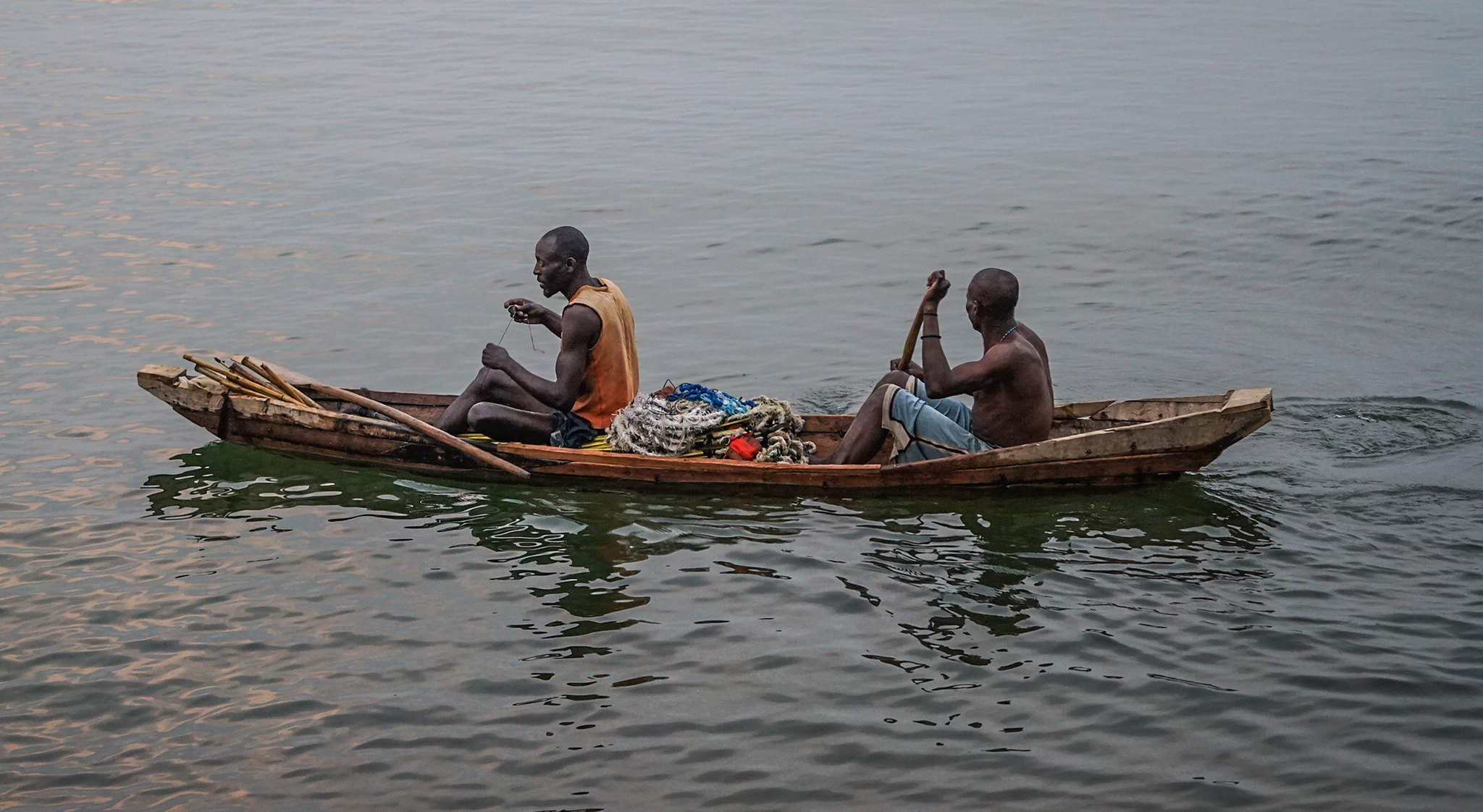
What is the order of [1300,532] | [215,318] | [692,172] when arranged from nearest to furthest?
[1300,532], [215,318], [692,172]

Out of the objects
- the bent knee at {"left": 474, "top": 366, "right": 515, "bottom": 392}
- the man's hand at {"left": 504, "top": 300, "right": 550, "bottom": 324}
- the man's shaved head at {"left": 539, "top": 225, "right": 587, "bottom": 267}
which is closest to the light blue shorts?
the man's shaved head at {"left": 539, "top": 225, "right": 587, "bottom": 267}

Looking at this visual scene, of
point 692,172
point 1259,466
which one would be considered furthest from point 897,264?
point 1259,466

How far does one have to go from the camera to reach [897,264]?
1484cm

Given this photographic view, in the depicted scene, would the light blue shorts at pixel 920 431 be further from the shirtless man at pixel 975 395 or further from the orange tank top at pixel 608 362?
the orange tank top at pixel 608 362

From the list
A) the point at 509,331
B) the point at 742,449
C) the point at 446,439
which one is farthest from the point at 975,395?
the point at 509,331

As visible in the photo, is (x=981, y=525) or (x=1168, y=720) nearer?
(x=1168, y=720)

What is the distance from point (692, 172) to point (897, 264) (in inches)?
195

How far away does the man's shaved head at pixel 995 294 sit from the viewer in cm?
790

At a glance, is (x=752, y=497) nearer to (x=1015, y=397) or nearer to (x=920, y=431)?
(x=920, y=431)

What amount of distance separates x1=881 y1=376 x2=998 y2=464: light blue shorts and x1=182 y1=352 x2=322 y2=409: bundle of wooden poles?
11.8ft

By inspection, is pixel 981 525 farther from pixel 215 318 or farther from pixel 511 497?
pixel 215 318

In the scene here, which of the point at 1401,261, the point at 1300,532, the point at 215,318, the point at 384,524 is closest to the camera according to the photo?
the point at 1300,532

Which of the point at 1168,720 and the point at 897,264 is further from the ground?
the point at 897,264

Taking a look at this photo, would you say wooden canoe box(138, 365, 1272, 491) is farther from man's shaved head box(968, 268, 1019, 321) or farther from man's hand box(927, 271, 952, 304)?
man's hand box(927, 271, 952, 304)
